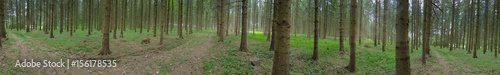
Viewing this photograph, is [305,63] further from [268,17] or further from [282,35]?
[268,17]

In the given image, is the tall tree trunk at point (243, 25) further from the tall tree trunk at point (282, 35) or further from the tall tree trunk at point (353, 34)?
the tall tree trunk at point (282, 35)

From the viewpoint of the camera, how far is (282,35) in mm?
6285

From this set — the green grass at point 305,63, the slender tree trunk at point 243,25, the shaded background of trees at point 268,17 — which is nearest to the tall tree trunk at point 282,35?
the green grass at point 305,63

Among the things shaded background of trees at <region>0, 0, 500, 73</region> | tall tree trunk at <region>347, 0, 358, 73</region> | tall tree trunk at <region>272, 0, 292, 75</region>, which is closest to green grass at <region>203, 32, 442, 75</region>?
tall tree trunk at <region>347, 0, 358, 73</region>

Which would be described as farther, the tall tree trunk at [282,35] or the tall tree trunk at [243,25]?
the tall tree trunk at [243,25]

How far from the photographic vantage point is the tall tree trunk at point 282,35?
6156mm

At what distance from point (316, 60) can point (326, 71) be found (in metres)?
1.31

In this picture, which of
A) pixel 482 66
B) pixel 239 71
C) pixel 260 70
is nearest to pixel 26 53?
pixel 239 71

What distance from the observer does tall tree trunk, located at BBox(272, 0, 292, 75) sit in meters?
6.16

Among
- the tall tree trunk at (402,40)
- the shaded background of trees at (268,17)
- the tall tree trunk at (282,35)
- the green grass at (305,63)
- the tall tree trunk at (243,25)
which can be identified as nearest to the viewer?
the tall tree trunk at (402,40)

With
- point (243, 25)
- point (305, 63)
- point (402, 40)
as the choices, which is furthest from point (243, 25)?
point (402, 40)

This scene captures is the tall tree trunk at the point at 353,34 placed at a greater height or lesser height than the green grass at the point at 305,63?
greater

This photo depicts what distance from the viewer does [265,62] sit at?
10984 millimetres

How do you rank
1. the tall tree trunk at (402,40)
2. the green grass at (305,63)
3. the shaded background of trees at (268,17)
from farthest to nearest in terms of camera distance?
the shaded background of trees at (268,17) < the green grass at (305,63) < the tall tree trunk at (402,40)
